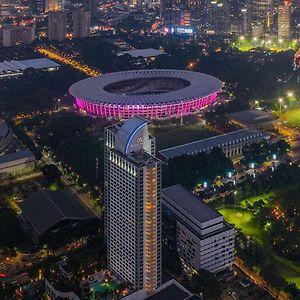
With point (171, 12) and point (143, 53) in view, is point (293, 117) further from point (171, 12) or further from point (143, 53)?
point (171, 12)

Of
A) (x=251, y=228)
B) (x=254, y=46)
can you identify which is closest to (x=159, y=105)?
(x=251, y=228)

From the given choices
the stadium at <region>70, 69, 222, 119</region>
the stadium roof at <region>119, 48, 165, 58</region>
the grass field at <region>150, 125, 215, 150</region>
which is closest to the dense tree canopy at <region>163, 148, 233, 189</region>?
the grass field at <region>150, 125, 215, 150</region>

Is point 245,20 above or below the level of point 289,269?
above

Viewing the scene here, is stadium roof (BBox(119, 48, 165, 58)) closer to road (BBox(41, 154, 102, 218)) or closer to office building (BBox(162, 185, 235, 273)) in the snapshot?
road (BBox(41, 154, 102, 218))

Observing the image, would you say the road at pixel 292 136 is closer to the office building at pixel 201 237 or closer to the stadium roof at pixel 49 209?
the office building at pixel 201 237

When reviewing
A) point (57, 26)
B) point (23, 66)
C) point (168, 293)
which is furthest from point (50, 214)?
point (57, 26)

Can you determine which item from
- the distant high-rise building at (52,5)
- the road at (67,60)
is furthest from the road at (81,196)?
the distant high-rise building at (52,5)
